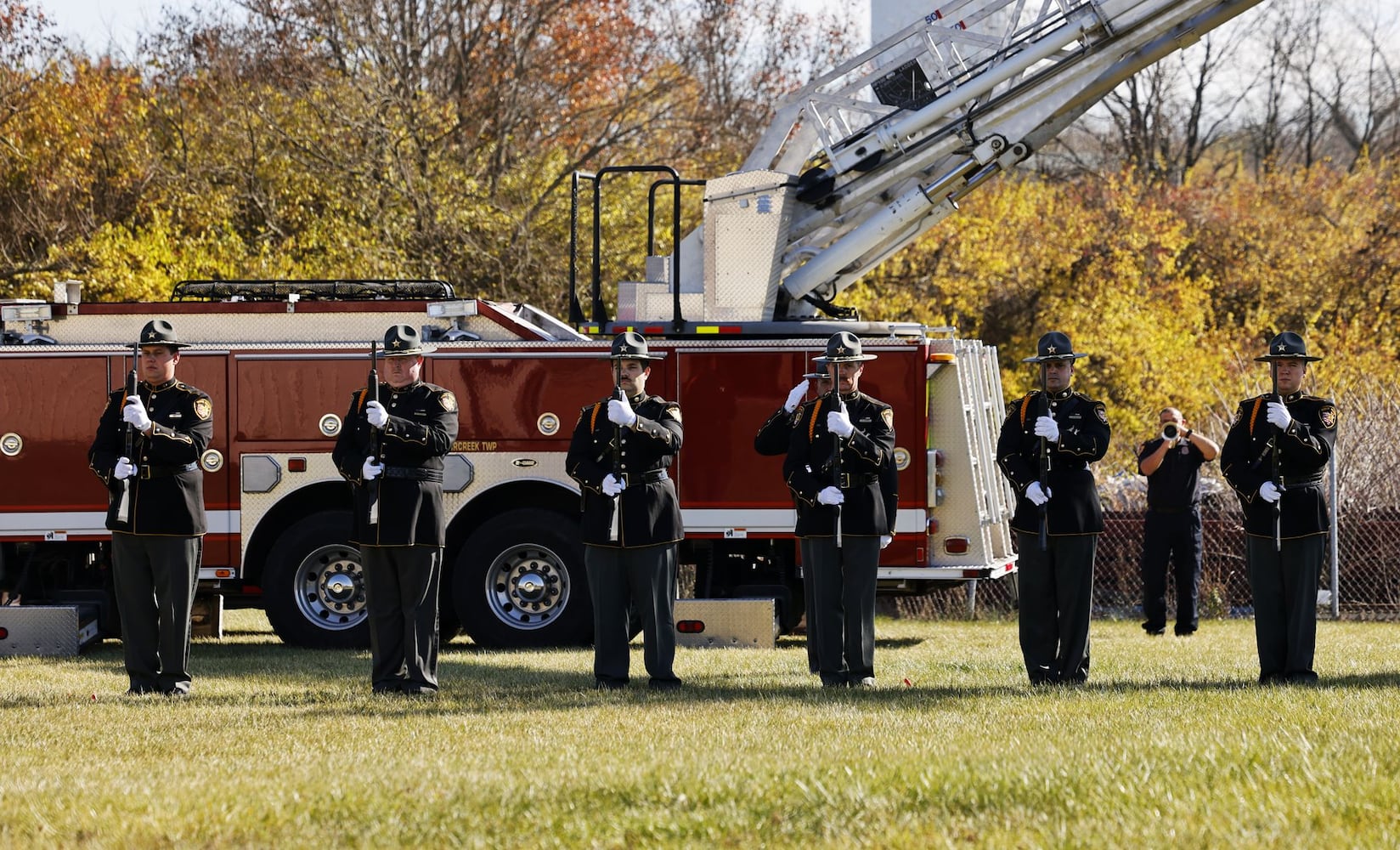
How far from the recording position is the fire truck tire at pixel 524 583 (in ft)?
39.7

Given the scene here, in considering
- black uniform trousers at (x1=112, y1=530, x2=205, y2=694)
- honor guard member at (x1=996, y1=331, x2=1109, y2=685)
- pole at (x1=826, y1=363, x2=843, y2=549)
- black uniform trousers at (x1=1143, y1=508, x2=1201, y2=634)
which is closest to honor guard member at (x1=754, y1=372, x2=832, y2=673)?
pole at (x1=826, y1=363, x2=843, y2=549)

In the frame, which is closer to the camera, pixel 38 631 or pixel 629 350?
pixel 629 350

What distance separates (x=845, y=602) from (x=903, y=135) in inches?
167

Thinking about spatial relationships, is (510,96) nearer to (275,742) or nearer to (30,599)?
(30,599)

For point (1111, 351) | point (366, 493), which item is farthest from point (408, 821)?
point (1111, 351)

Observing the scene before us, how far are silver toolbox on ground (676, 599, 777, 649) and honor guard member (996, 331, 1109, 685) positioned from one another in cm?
268

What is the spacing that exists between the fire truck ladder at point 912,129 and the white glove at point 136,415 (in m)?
4.44

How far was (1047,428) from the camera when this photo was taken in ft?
30.6

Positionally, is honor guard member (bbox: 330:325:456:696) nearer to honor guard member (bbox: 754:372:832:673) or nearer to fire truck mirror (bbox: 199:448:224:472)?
honor guard member (bbox: 754:372:832:673)

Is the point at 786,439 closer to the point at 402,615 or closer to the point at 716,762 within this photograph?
the point at 402,615

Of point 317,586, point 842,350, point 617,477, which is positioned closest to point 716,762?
point 617,477

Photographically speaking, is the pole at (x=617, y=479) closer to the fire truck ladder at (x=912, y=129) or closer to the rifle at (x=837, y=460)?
the rifle at (x=837, y=460)

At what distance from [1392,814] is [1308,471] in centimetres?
430

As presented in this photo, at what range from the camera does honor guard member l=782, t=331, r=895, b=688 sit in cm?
960
